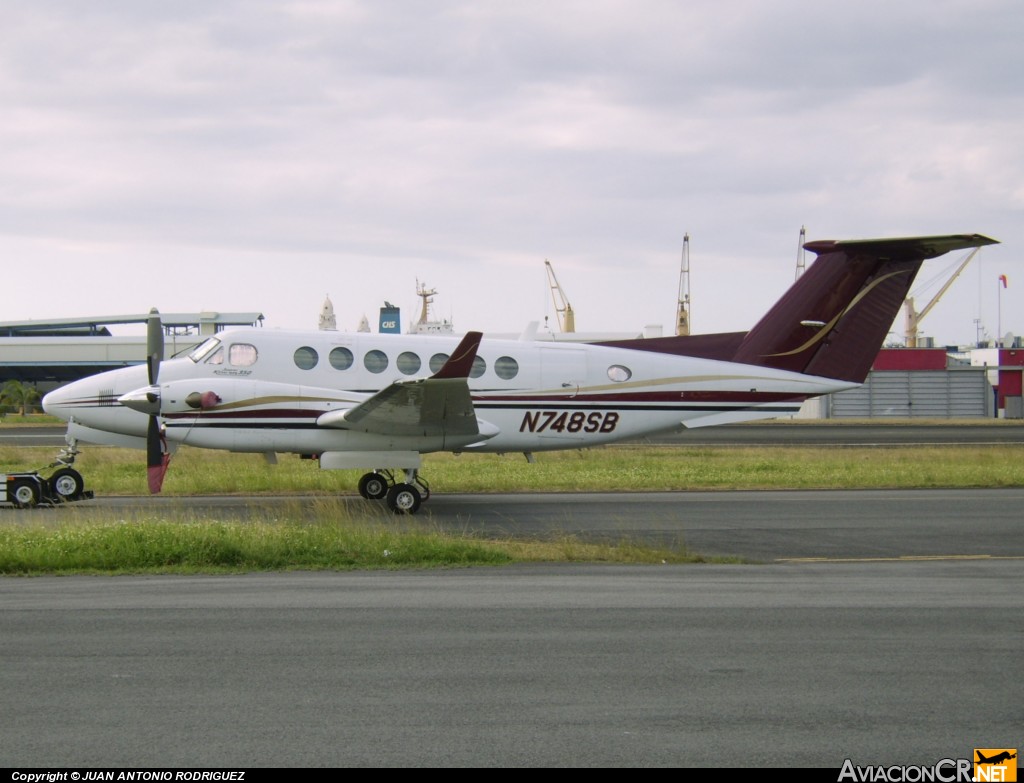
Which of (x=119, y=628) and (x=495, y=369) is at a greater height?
(x=495, y=369)

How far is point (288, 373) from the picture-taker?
64.5ft

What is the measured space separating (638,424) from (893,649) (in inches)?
527

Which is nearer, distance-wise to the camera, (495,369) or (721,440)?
(495,369)

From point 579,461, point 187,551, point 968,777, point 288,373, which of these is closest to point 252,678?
point 968,777

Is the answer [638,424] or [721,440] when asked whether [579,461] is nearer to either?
[638,424]

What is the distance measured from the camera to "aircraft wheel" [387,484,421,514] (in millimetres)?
18578

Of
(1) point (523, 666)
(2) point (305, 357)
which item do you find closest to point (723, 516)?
(2) point (305, 357)

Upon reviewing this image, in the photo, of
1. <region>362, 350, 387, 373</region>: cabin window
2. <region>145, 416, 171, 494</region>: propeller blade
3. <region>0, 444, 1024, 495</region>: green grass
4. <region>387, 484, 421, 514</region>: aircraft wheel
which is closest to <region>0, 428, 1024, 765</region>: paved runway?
<region>387, 484, 421, 514</region>: aircraft wheel

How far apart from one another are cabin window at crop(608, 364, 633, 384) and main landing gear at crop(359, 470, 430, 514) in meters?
4.47

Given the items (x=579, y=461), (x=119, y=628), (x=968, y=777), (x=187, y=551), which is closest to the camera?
(x=968, y=777)

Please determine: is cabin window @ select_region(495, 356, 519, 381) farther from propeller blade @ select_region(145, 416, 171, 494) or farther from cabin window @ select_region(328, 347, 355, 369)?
propeller blade @ select_region(145, 416, 171, 494)

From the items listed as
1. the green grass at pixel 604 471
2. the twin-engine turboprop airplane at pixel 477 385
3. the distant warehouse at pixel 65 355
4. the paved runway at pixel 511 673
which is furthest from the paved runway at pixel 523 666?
the distant warehouse at pixel 65 355

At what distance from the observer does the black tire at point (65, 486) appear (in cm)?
1902

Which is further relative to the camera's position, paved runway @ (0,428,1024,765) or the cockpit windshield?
Result: the cockpit windshield
